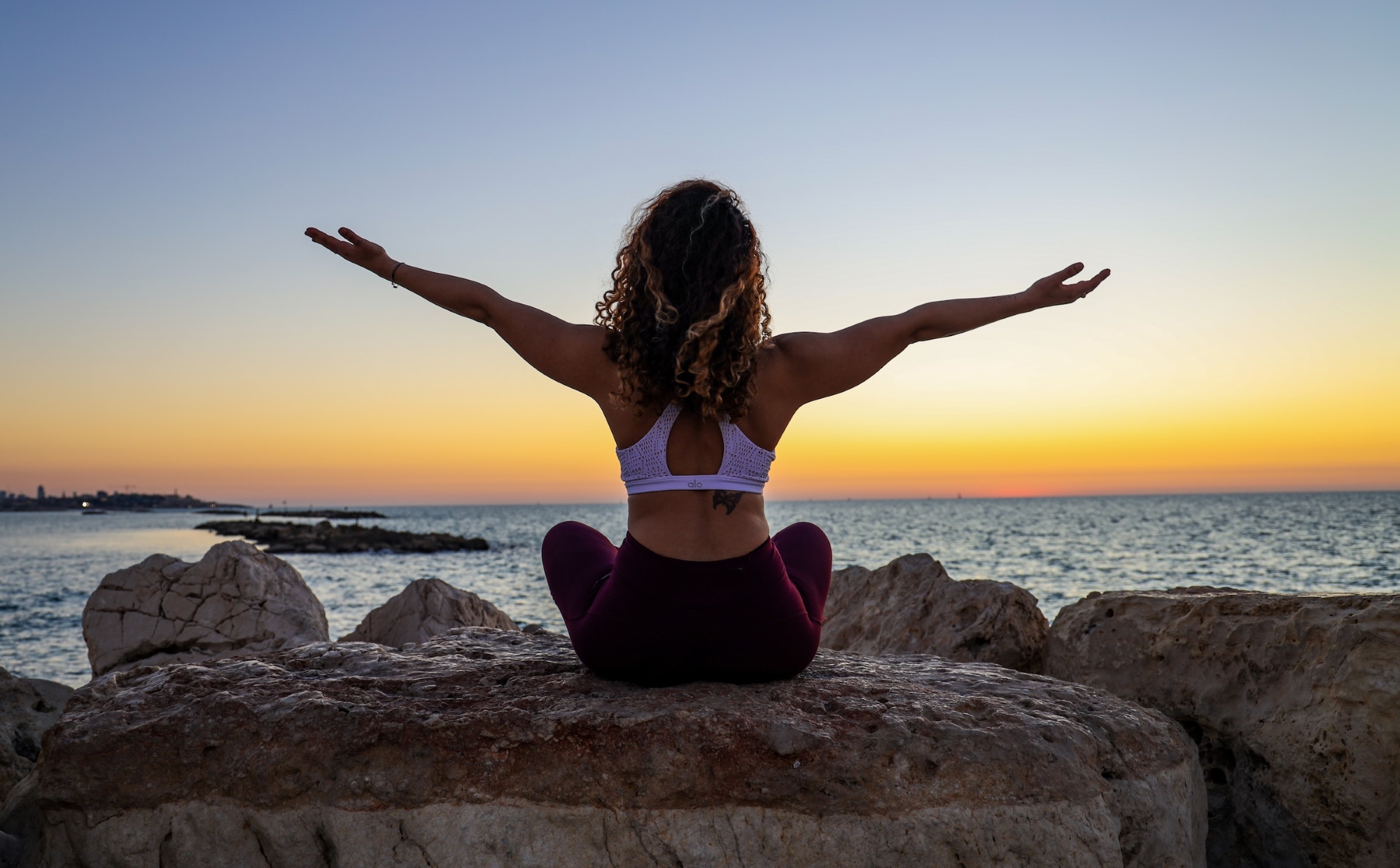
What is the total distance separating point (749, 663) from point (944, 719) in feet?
2.37

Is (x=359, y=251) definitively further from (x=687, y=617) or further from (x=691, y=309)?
(x=687, y=617)

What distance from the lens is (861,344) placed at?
11.2 ft

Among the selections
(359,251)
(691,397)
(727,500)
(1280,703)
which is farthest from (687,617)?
(1280,703)

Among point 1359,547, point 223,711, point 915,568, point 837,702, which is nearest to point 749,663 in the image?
point 837,702

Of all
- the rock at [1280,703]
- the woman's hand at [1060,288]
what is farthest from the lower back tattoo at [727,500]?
the rock at [1280,703]

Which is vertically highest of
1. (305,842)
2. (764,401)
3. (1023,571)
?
(764,401)

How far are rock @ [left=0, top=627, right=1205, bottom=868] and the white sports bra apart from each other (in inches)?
29.5

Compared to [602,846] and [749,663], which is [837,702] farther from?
[602,846]

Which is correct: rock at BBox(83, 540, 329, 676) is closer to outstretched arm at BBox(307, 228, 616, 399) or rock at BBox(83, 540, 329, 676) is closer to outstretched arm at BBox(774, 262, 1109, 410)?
outstretched arm at BBox(307, 228, 616, 399)

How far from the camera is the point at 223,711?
3.09m

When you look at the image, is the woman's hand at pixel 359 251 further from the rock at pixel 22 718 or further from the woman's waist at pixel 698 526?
the rock at pixel 22 718

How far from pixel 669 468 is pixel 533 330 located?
0.72 meters

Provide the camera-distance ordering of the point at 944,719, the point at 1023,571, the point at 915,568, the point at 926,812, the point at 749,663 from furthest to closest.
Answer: the point at 1023,571 → the point at 915,568 → the point at 749,663 → the point at 944,719 → the point at 926,812

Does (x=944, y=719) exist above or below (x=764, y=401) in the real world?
below
